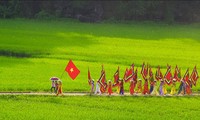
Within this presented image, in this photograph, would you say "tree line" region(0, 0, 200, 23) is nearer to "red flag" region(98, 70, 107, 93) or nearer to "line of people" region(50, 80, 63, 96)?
"red flag" region(98, 70, 107, 93)

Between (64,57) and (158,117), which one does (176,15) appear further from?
(158,117)

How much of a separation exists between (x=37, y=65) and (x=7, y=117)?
39.9 ft

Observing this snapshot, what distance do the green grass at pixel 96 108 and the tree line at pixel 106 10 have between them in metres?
41.9

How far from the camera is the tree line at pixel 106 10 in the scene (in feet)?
224

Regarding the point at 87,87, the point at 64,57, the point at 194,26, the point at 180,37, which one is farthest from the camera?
the point at 194,26

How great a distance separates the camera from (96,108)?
915 inches

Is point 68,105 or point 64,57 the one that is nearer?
point 68,105

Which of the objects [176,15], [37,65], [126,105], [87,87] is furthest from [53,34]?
[176,15]

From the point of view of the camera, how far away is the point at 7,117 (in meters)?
20.6

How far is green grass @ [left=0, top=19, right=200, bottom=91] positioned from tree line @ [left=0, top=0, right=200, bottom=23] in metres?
11.7

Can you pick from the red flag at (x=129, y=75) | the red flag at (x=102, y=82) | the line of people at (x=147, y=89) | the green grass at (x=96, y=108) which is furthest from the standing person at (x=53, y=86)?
the red flag at (x=129, y=75)

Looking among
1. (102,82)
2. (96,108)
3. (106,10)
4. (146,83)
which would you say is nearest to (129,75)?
(146,83)

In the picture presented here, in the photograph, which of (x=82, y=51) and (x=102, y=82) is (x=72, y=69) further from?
(x=82, y=51)

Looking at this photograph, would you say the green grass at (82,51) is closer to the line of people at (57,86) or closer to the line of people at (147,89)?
the line of people at (57,86)
